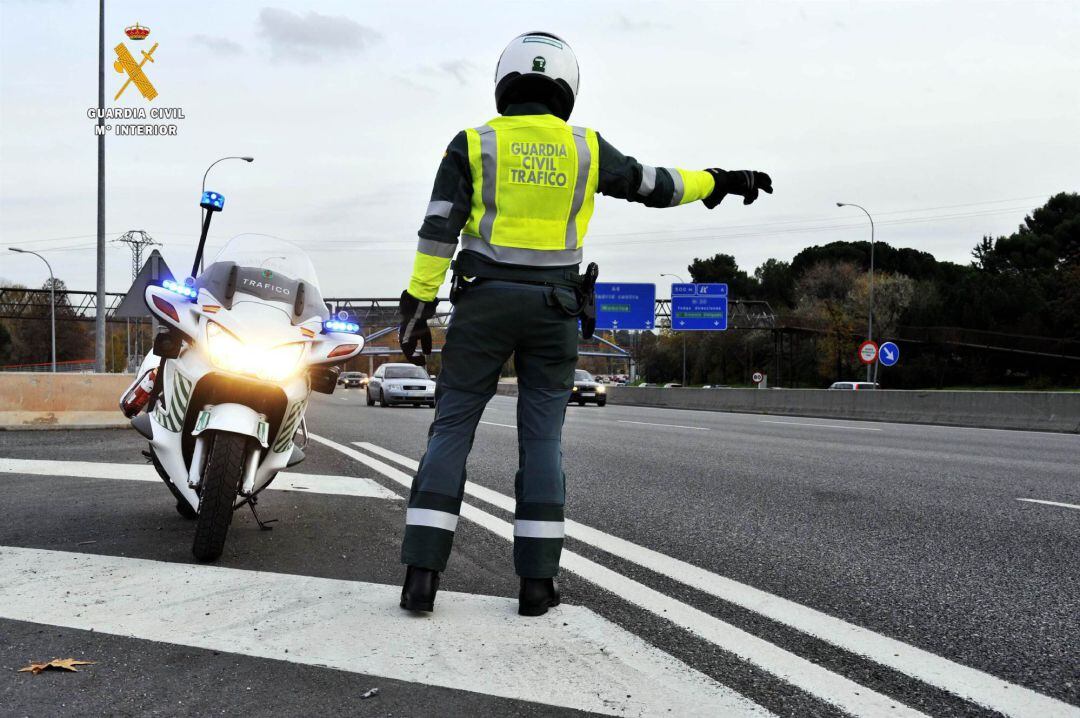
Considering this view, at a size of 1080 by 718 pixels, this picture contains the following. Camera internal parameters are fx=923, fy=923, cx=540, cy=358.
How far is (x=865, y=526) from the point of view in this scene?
5.24 m

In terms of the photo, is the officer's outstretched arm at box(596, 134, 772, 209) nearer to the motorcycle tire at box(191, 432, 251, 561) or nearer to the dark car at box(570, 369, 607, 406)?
the motorcycle tire at box(191, 432, 251, 561)

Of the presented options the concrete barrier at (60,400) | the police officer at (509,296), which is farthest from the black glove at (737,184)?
the concrete barrier at (60,400)

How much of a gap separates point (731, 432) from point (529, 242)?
10458mm

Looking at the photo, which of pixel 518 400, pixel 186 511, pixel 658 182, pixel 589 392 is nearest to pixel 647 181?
pixel 658 182

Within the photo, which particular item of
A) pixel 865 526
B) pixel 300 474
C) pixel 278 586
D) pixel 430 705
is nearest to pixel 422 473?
pixel 278 586

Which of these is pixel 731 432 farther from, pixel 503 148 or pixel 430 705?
pixel 430 705

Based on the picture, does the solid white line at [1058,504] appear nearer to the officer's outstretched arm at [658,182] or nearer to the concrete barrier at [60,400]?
the officer's outstretched arm at [658,182]

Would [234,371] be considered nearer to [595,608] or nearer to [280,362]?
[280,362]

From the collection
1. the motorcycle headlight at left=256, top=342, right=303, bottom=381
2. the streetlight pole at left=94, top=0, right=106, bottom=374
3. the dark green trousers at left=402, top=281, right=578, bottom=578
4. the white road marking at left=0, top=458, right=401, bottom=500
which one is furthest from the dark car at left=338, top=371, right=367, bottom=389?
the dark green trousers at left=402, top=281, right=578, bottom=578

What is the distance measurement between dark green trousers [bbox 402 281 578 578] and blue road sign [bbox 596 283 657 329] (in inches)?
1513

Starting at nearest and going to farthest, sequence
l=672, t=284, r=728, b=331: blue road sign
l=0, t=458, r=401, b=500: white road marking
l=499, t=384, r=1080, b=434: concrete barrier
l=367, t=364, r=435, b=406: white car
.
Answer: l=0, t=458, r=401, b=500: white road marking < l=499, t=384, r=1080, b=434: concrete barrier < l=367, t=364, r=435, b=406: white car < l=672, t=284, r=728, b=331: blue road sign

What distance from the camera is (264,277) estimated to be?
446cm

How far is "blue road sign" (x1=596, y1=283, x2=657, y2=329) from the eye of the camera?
4197 centimetres

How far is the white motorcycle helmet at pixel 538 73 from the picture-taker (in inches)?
145
